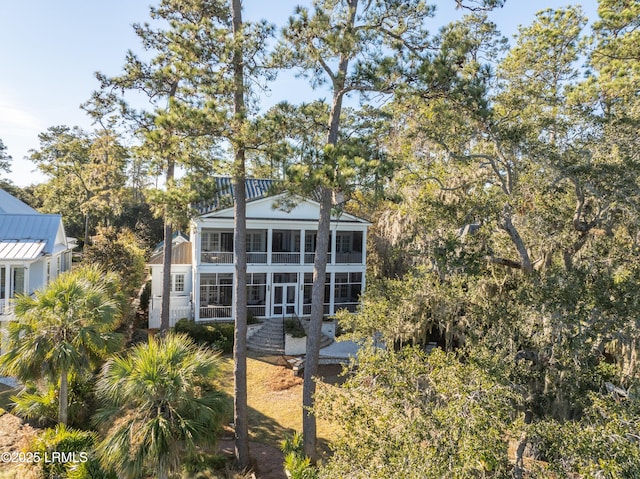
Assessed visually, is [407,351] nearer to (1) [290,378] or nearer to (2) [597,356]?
(2) [597,356]

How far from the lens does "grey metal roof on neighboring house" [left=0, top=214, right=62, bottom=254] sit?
55.9ft

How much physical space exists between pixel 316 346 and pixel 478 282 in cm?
424

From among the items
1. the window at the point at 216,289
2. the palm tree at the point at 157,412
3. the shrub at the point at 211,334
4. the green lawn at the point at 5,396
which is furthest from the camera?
the window at the point at 216,289

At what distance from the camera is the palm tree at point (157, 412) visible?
6.14 meters

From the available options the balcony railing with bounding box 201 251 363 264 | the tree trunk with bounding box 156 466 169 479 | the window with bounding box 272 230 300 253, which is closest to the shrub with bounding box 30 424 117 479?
the tree trunk with bounding box 156 466 169 479

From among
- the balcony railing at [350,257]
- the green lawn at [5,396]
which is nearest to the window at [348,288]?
the balcony railing at [350,257]

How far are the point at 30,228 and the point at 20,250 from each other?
2.27 meters

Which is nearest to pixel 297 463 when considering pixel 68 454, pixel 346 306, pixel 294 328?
pixel 68 454

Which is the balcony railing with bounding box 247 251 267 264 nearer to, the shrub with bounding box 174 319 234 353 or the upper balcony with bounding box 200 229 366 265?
the upper balcony with bounding box 200 229 366 265

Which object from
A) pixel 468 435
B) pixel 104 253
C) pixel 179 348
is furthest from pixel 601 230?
pixel 104 253

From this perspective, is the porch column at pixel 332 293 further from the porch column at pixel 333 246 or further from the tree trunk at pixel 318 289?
the tree trunk at pixel 318 289

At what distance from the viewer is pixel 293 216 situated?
2092 cm

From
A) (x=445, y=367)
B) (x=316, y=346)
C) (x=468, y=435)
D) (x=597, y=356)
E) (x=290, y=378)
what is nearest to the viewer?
(x=468, y=435)

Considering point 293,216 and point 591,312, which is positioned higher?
point 293,216
